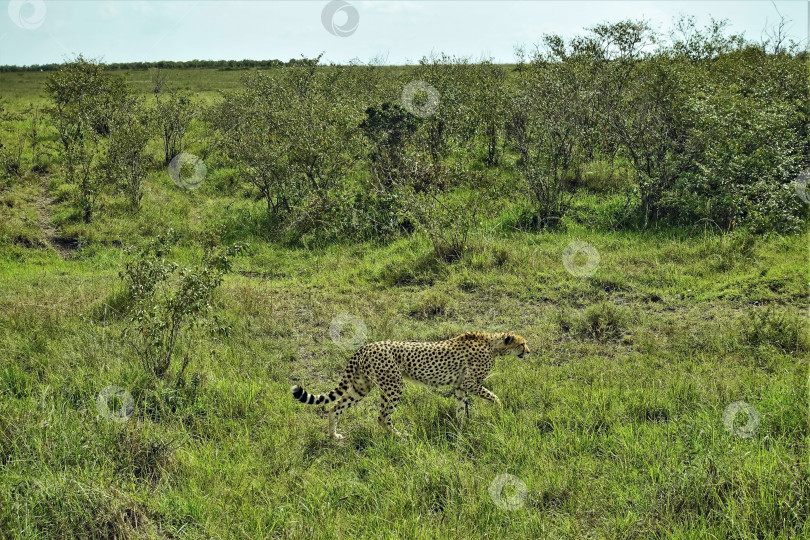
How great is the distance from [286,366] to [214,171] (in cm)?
1307

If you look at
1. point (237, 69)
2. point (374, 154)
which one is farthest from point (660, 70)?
point (237, 69)

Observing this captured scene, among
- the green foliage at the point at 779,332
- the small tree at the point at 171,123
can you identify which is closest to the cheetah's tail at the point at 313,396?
the green foliage at the point at 779,332

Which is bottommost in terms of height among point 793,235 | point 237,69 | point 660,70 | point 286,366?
point 286,366

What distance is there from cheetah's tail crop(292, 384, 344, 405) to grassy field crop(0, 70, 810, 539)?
1.13ft

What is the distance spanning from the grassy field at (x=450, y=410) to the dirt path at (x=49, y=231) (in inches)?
67.8

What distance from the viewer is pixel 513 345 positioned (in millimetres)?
6297

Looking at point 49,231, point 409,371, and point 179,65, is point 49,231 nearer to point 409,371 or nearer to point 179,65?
point 409,371

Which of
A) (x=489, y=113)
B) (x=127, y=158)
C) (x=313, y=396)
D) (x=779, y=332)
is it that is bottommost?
(x=313, y=396)

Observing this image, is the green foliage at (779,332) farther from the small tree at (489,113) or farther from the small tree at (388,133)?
the small tree at (489,113)

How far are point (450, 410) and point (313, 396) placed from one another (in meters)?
1.41

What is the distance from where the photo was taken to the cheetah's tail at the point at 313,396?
522cm

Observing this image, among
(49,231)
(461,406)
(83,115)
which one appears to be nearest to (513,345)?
(461,406)

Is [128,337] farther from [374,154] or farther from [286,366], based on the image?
[374,154]

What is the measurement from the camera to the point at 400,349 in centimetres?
579
